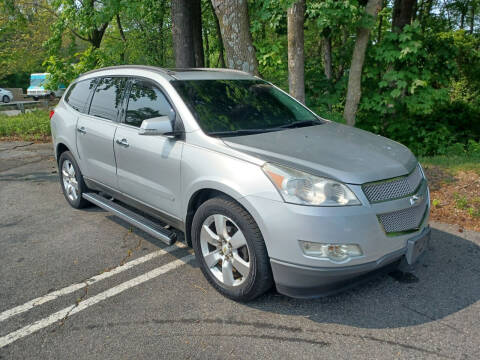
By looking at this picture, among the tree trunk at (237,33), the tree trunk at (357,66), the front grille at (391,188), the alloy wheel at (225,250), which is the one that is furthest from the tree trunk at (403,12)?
the alloy wheel at (225,250)

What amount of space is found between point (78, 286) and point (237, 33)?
5404mm

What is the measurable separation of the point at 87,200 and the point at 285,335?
360 centimetres

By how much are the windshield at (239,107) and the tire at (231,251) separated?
0.77m

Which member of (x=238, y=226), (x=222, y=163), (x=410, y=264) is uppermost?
(x=222, y=163)

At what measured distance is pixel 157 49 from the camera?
1496 cm

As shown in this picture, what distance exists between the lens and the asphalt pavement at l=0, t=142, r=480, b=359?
285cm

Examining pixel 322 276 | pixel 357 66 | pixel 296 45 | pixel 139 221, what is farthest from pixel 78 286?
pixel 357 66

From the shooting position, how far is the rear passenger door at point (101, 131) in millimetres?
4719

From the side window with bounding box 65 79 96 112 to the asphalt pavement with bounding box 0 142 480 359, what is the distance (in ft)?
6.19

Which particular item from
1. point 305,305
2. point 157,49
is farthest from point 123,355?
point 157,49

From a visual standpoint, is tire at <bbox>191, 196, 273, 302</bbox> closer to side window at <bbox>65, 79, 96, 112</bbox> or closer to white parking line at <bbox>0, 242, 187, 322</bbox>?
white parking line at <bbox>0, 242, 187, 322</bbox>

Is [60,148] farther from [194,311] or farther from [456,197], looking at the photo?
[456,197]

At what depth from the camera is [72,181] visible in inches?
229

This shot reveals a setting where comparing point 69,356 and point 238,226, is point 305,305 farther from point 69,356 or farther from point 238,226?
point 69,356
